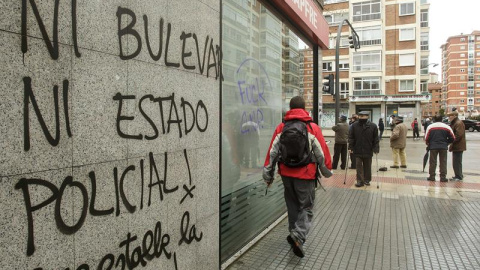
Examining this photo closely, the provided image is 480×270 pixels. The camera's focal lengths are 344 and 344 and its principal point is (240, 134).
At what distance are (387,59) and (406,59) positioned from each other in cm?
194

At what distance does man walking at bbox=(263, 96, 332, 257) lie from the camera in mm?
3986

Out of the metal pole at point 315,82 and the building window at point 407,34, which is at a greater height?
the building window at point 407,34

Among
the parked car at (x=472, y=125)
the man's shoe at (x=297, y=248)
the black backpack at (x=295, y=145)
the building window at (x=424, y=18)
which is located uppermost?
the building window at (x=424, y=18)

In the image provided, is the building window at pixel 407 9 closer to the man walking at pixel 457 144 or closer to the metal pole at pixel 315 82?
the man walking at pixel 457 144

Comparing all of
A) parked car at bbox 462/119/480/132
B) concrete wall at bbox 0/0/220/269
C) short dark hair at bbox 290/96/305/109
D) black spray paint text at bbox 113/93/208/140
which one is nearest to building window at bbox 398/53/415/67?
parked car at bbox 462/119/480/132

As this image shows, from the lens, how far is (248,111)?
15.3 feet

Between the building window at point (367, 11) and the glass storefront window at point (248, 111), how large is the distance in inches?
1495

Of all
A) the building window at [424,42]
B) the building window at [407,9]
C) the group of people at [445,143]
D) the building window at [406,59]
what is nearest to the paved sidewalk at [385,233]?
the group of people at [445,143]

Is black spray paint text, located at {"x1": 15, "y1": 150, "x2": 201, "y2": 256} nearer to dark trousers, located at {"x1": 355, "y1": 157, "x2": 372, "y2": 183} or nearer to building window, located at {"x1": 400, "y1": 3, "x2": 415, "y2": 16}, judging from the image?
dark trousers, located at {"x1": 355, "y1": 157, "x2": 372, "y2": 183}

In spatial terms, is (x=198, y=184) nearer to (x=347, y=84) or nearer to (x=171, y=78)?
(x=171, y=78)

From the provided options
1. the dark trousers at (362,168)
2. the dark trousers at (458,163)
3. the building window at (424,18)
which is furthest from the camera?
the building window at (424,18)

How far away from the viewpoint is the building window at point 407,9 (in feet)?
124

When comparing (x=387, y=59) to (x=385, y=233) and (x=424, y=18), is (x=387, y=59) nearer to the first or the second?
(x=424, y=18)

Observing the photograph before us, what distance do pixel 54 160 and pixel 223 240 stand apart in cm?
233
